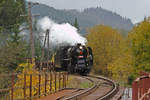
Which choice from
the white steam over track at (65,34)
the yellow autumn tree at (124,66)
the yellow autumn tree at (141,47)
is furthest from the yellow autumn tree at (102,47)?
the white steam over track at (65,34)

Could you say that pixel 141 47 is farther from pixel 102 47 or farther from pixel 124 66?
pixel 102 47

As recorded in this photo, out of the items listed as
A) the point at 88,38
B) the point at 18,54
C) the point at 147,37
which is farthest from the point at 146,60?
the point at 88,38

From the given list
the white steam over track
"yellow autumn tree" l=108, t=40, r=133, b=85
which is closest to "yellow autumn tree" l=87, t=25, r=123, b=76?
"yellow autumn tree" l=108, t=40, r=133, b=85

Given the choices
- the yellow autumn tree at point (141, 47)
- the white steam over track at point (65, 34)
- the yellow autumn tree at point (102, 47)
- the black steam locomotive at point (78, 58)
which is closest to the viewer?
the black steam locomotive at point (78, 58)

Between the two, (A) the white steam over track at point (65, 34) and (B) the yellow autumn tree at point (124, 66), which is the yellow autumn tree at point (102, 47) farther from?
(A) the white steam over track at point (65, 34)

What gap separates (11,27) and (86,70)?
56.9 feet

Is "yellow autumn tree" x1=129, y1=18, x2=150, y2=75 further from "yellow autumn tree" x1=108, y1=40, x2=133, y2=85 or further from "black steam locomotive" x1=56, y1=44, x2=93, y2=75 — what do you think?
"black steam locomotive" x1=56, y1=44, x2=93, y2=75

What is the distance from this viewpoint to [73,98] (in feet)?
45.9

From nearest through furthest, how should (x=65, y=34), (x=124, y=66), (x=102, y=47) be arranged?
(x=65, y=34) → (x=124, y=66) → (x=102, y=47)

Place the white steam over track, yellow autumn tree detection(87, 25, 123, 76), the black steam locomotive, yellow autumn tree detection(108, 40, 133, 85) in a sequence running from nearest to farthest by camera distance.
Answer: the black steam locomotive
the white steam over track
yellow autumn tree detection(108, 40, 133, 85)
yellow autumn tree detection(87, 25, 123, 76)

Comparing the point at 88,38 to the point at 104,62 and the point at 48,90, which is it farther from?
the point at 48,90

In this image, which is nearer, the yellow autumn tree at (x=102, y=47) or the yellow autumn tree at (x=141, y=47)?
the yellow autumn tree at (x=141, y=47)

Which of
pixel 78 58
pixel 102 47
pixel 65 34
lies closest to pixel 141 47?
pixel 65 34

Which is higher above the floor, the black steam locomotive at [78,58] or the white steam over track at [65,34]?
the white steam over track at [65,34]
